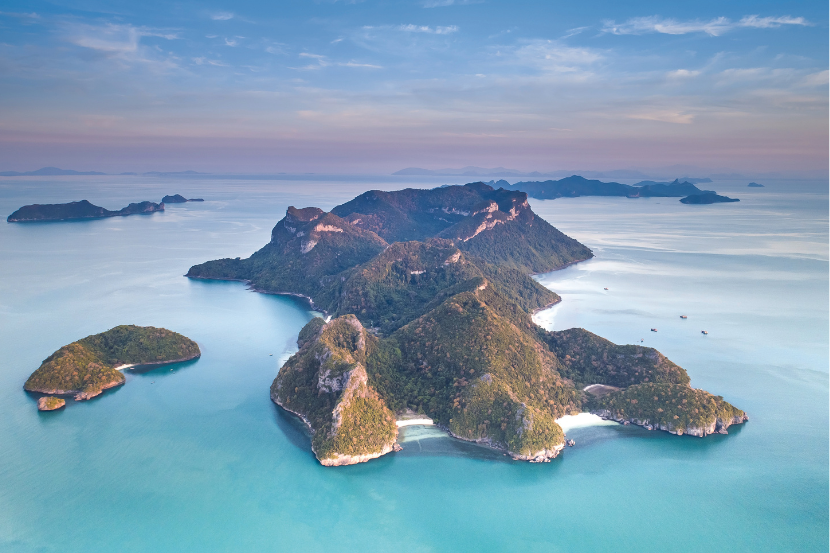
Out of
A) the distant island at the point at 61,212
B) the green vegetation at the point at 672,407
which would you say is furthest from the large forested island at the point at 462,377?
the distant island at the point at 61,212

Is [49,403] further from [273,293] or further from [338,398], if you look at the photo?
[273,293]

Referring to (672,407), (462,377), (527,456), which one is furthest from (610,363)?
(527,456)

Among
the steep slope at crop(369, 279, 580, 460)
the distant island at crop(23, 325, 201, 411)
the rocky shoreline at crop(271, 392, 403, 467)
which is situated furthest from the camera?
the distant island at crop(23, 325, 201, 411)

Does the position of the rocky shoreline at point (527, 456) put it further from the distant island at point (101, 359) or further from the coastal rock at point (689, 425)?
the distant island at point (101, 359)

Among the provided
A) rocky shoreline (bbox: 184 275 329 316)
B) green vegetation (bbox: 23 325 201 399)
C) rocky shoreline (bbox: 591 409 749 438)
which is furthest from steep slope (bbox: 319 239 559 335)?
rocky shoreline (bbox: 591 409 749 438)

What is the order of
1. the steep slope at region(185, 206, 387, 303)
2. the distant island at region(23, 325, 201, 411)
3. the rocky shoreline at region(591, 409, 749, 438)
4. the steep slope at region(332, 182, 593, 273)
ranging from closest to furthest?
the rocky shoreline at region(591, 409, 749, 438) < the distant island at region(23, 325, 201, 411) < the steep slope at region(185, 206, 387, 303) < the steep slope at region(332, 182, 593, 273)

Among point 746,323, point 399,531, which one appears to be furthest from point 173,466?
point 746,323

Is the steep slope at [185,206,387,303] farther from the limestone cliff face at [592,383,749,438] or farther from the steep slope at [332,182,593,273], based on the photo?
the limestone cliff face at [592,383,749,438]
